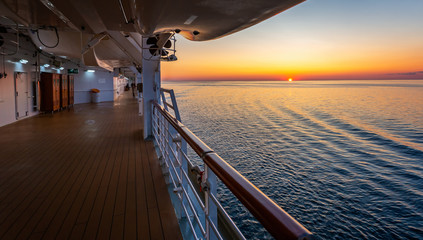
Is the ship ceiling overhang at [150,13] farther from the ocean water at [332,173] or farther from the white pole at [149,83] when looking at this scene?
the ocean water at [332,173]

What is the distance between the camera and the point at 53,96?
816 centimetres

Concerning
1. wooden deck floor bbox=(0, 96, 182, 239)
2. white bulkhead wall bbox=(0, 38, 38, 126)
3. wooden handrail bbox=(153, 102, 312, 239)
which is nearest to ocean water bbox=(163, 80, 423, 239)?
wooden deck floor bbox=(0, 96, 182, 239)

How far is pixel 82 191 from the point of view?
2.29 meters

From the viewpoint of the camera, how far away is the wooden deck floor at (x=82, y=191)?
1692mm

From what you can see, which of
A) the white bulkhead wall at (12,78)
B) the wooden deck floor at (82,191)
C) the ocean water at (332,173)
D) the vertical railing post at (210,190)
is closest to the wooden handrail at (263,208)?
the vertical railing post at (210,190)

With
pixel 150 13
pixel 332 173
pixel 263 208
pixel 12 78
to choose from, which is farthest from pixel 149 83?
pixel 332 173

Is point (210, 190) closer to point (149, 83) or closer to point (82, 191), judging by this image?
point (82, 191)

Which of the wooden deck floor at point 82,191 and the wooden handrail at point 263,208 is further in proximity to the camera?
the wooden deck floor at point 82,191

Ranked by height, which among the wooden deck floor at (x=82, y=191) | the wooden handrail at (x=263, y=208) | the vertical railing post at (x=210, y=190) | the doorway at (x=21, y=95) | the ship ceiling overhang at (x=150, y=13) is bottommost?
the wooden deck floor at (x=82, y=191)

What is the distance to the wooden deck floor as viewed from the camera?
1692 mm

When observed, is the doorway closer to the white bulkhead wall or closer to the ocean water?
the white bulkhead wall

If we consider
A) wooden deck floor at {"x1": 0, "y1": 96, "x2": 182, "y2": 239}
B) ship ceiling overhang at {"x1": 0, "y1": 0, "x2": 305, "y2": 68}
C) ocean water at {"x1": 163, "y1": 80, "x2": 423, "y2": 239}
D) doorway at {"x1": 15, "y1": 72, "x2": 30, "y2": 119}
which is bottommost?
ocean water at {"x1": 163, "y1": 80, "x2": 423, "y2": 239}

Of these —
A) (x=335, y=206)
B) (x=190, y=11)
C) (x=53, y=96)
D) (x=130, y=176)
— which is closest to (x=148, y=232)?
(x=130, y=176)

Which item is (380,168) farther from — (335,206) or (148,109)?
(148,109)
